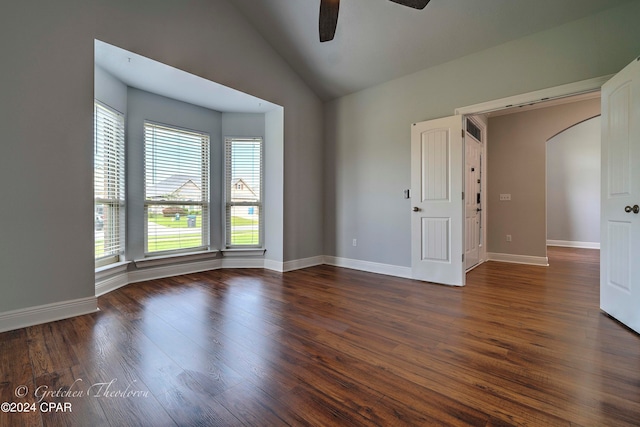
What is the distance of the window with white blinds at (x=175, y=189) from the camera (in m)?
3.78

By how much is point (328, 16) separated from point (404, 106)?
189 cm

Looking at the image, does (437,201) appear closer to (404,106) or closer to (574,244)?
(404,106)

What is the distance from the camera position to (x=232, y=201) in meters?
4.48

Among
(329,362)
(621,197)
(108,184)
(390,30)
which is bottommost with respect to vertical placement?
(329,362)

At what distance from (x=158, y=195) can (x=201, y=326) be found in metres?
2.39

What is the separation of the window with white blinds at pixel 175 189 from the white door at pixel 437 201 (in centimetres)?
319

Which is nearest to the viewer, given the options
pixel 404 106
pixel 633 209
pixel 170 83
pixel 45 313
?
pixel 633 209

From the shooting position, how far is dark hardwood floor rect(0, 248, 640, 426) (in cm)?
127

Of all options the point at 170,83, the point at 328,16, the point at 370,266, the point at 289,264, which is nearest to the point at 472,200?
Answer: the point at 370,266

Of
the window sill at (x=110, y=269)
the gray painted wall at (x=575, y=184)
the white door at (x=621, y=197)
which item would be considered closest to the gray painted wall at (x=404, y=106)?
the white door at (x=621, y=197)

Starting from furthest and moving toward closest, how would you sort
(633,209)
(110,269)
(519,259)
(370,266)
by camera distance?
1. (519,259)
2. (370,266)
3. (110,269)
4. (633,209)

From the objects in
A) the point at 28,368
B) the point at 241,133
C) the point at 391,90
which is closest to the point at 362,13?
the point at 391,90
